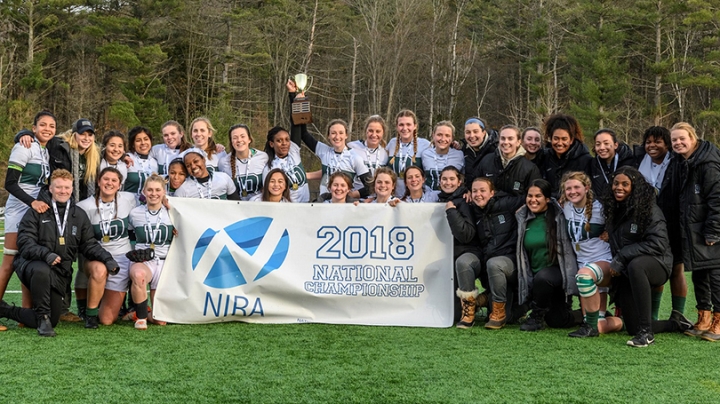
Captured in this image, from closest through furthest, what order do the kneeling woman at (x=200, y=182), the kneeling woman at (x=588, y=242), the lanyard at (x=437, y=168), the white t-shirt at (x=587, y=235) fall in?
1. the kneeling woman at (x=588, y=242)
2. the white t-shirt at (x=587, y=235)
3. the kneeling woman at (x=200, y=182)
4. the lanyard at (x=437, y=168)

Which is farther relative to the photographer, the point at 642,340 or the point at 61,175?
the point at 61,175

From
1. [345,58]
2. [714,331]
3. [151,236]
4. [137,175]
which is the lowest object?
[714,331]

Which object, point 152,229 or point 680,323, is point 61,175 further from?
point 680,323

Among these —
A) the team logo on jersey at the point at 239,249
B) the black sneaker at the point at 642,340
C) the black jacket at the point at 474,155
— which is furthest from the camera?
the black jacket at the point at 474,155

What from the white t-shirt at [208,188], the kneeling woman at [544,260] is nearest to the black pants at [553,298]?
the kneeling woman at [544,260]

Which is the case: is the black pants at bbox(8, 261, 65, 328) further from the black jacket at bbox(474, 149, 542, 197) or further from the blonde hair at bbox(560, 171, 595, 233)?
the blonde hair at bbox(560, 171, 595, 233)

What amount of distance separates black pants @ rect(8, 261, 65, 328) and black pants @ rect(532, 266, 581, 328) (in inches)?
150

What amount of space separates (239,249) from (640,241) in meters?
3.27

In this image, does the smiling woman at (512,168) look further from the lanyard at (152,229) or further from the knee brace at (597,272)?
the lanyard at (152,229)

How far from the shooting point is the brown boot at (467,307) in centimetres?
615

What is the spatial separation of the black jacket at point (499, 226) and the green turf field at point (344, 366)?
655mm

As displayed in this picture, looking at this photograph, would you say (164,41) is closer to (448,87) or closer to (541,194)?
(448,87)

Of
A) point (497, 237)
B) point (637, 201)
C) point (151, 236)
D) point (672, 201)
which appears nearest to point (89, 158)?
point (151, 236)

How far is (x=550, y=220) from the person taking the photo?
6.05 meters
